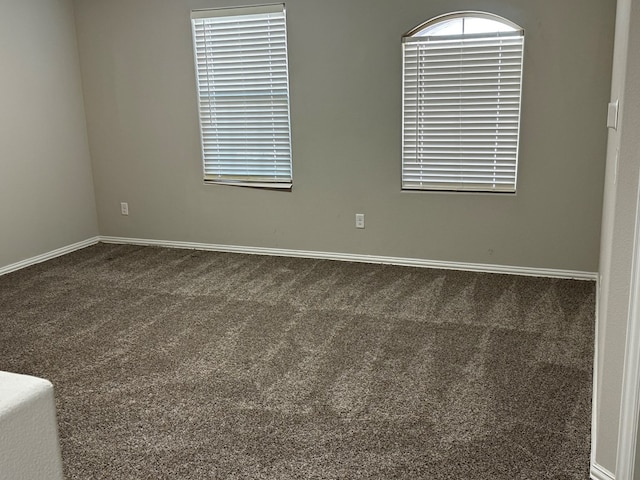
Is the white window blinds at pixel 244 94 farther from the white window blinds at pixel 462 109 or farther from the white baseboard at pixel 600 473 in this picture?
the white baseboard at pixel 600 473

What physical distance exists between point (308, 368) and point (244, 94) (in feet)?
8.94

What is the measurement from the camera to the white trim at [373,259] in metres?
4.45

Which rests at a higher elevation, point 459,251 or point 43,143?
point 43,143

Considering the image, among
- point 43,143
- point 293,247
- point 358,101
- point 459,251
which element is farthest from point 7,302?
point 459,251

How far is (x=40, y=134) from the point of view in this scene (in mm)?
5117

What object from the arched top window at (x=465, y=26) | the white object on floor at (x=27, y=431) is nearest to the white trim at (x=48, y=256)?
the arched top window at (x=465, y=26)

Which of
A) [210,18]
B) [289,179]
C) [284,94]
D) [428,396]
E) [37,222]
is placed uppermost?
[210,18]

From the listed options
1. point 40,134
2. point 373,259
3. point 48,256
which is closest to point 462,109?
point 373,259

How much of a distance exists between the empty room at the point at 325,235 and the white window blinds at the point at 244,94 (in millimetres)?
19

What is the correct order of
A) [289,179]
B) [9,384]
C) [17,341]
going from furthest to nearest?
[289,179] → [17,341] → [9,384]

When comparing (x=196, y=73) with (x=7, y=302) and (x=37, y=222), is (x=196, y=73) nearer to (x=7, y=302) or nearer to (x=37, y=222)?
(x=37, y=222)

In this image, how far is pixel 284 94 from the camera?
4.87 metres

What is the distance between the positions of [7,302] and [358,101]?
9.51 feet

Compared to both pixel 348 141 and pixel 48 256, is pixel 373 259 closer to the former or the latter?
pixel 348 141
